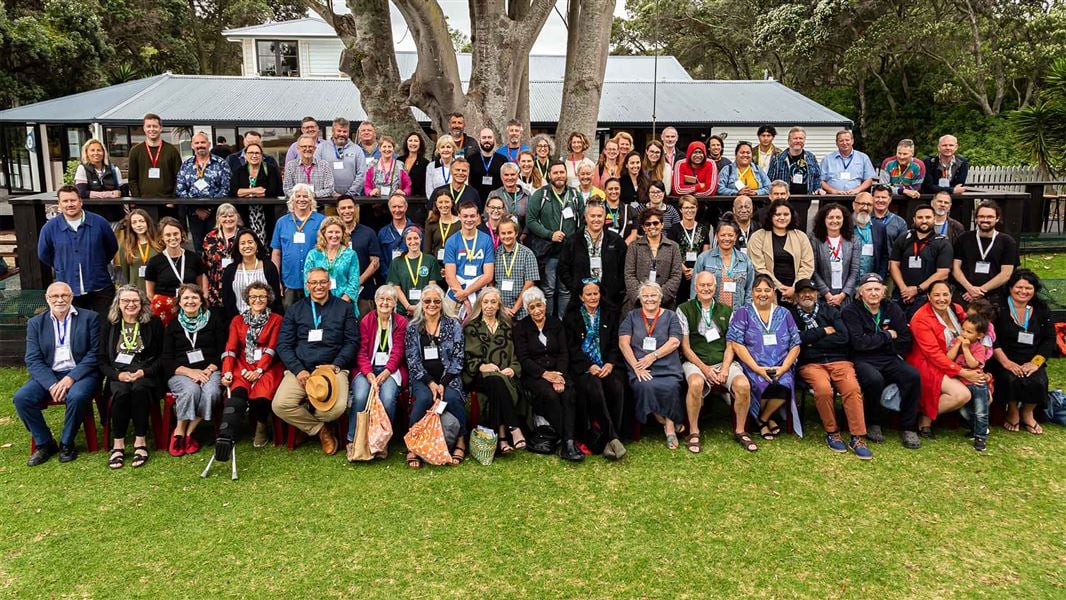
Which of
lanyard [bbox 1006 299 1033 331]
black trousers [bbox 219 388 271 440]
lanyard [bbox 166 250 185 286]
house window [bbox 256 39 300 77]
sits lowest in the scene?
black trousers [bbox 219 388 271 440]

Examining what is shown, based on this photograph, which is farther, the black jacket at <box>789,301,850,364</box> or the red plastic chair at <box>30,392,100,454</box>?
the black jacket at <box>789,301,850,364</box>

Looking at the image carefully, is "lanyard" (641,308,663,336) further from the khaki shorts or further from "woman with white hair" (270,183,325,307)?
"woman with white hair" (270,183,325,307)

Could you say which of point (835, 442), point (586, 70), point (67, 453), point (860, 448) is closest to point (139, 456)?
point (67, 453)

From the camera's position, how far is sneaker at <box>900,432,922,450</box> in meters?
5.16

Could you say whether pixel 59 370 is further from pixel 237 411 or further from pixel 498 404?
pixel 498 404

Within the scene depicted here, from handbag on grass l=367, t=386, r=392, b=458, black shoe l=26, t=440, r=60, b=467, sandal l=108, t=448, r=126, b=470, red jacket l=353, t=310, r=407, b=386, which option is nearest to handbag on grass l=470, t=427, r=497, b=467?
handbag on grass l=367, t=386, r=392, b=458

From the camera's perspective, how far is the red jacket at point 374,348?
17.0 ft

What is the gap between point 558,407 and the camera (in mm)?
5109

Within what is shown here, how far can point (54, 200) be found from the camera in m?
7.06

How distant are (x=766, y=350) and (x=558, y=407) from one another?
1619mm

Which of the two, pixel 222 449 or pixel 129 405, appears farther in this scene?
pixel 129 405

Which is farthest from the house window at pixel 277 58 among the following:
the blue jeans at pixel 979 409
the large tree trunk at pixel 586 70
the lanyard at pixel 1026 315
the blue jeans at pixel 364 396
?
the blue jeans at pixel 979 409

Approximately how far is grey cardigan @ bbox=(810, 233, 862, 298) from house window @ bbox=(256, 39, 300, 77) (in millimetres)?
22004

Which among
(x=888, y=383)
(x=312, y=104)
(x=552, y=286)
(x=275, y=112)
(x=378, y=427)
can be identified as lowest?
(x=378, y=427)
